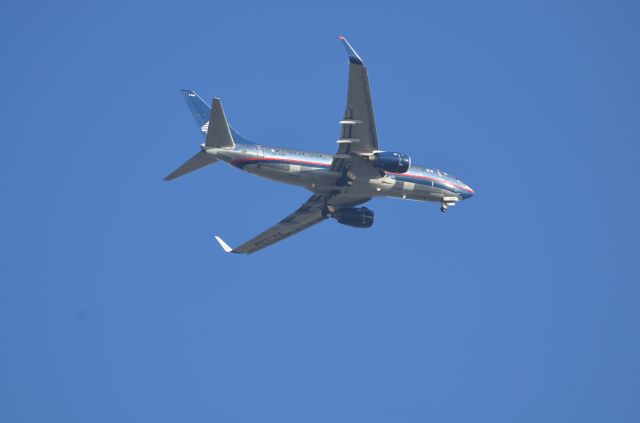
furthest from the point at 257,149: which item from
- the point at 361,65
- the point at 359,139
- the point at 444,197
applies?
the point at 444,197

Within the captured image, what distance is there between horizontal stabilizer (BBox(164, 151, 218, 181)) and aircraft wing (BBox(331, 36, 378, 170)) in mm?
7677

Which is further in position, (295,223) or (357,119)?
(295,223)

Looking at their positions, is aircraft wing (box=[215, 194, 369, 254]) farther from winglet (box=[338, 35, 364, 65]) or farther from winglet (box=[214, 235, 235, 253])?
winglet (box=[338, 35, 364, 65])

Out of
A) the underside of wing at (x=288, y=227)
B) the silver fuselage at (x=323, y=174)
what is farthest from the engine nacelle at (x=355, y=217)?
the silver fuselage at (x=323, y=174)

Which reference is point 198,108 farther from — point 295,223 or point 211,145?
point 295,223

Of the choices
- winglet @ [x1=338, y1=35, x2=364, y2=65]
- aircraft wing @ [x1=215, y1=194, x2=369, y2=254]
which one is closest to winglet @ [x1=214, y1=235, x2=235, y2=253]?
aircraft wing @ [x1=215, y1=194, x2=369, y2=254]

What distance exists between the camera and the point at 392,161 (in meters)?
60.2

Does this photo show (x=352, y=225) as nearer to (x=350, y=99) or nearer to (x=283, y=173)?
(x=283, y=173)

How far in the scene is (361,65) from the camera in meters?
52.4

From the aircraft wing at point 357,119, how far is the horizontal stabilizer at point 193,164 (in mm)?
7677

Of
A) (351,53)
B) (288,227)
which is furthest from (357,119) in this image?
(288,227)

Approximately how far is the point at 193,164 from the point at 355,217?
14013 mm

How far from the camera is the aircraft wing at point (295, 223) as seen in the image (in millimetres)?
67000

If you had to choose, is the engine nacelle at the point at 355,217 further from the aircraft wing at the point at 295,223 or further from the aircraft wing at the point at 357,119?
the aircraft wing at the point at 357,119
